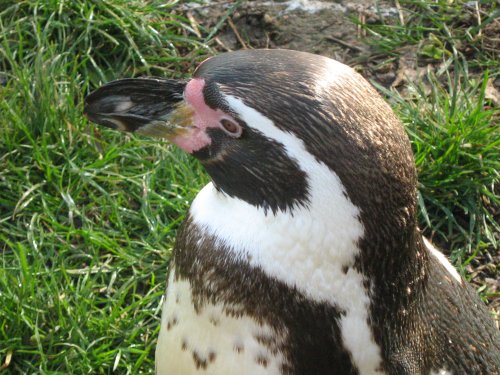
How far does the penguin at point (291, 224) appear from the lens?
86.4 inches

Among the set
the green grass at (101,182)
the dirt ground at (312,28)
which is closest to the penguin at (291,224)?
the green grass at (101,182)

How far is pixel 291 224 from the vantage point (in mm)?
2283

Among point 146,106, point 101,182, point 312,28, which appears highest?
point 146,106

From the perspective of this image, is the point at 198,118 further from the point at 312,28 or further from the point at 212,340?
the point at 312,28

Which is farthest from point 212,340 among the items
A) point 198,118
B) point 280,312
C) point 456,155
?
point 456,155

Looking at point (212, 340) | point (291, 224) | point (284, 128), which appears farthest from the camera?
point (212, 340)

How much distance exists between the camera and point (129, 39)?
441 cm

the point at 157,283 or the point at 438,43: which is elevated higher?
the point at 438,43

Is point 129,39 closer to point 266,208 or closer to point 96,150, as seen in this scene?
point 96,150

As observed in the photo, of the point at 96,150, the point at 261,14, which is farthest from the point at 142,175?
the point at 261,14

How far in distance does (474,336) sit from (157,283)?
1.41 meters

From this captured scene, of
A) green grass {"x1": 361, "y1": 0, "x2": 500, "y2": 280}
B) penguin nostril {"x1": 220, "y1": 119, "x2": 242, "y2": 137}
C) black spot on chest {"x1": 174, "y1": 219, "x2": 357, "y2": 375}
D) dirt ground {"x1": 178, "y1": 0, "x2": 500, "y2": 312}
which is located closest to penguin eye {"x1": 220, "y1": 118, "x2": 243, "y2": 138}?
penguin nostril {"x1": 220, "y1": 119, "x2": 242, "y2": 137}

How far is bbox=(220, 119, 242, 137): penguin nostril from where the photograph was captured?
2.28m

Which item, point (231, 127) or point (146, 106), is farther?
point (146, 106)
